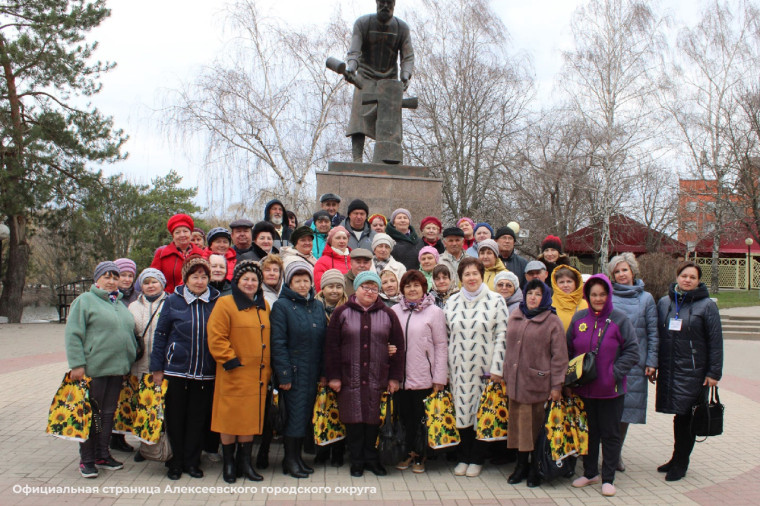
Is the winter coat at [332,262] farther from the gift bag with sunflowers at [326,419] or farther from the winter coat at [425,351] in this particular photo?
the gift bag with sunflowers at [326,419]

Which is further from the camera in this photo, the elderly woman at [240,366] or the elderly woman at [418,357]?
the elderly woman at [418,357]

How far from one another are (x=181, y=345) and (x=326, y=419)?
1196 millimetres

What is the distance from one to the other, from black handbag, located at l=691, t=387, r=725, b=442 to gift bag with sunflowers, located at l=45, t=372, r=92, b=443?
14.4 ft

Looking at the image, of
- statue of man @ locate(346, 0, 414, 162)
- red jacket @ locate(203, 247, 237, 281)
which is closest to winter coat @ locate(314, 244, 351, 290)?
red jacket @ locate(203, 247, 237, 281)

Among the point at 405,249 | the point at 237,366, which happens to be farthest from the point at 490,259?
the point at 237,366

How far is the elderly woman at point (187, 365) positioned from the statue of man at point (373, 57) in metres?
4.23

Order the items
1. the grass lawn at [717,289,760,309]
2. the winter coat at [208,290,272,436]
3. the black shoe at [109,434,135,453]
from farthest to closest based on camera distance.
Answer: the grass lawn at [717,289,760,309] < the black shoe at [109,434,135,453] < the winter coat at [208,290,272,436]

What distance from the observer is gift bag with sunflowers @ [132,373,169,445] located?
4332 mm

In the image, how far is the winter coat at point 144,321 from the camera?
466 centimetres

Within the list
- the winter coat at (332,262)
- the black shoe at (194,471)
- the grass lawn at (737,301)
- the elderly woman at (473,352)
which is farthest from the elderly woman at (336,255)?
the grass lawn at (737,301)

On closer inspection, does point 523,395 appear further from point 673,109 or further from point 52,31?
point 673,109

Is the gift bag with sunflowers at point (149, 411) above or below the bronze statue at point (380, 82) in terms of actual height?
below

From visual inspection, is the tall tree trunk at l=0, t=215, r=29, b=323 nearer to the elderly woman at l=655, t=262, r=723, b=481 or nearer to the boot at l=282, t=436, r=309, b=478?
the boot at l=282, t=436, r=309, b=478

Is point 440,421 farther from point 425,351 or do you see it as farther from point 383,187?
point 383,187
